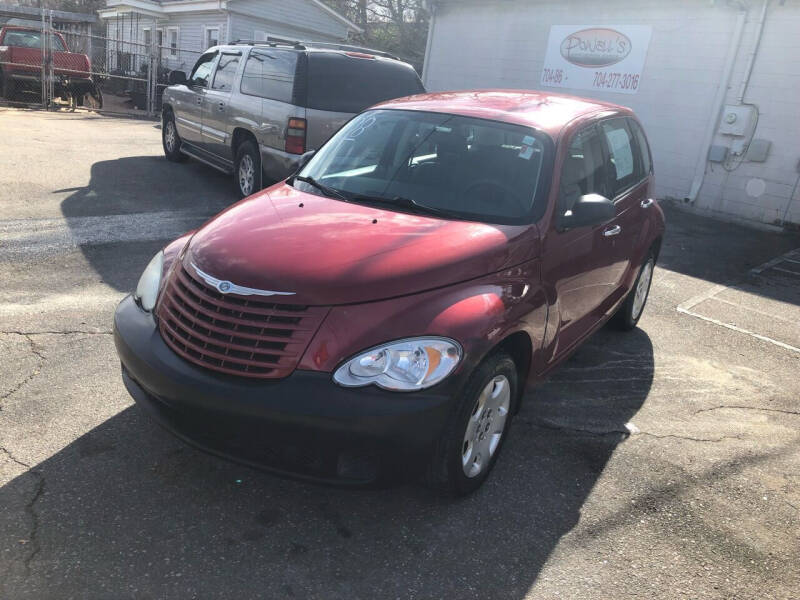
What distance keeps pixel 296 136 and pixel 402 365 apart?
552 centimetres

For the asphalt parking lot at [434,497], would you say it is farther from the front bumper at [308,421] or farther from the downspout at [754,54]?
the downspout at [754,54]

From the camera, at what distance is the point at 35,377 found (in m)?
3.88

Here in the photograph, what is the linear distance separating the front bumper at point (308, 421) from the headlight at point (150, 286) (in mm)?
495

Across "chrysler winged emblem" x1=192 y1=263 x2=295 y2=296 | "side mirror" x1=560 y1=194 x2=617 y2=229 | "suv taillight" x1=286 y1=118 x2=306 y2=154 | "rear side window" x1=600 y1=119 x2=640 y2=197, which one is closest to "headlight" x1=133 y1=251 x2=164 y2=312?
"chrysler winged emblem" x1=192 y1=263 x2=295 y2=296

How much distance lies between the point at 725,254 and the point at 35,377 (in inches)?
331

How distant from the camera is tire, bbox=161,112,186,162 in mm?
10984


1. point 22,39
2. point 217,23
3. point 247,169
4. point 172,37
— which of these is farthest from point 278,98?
point 172,37

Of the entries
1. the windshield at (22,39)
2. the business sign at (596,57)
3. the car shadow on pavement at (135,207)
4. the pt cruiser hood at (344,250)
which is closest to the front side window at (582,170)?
the pt cruiser hood at (344,250)

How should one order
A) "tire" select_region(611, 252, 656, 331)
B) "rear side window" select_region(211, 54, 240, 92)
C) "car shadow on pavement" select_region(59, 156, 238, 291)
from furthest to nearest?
"rear side window" select_region(211, 54, 240, 92), "car shadow on pavement" select_region(59, 156, 238, 291), "tire" select_region(611, 252, 656, 331)

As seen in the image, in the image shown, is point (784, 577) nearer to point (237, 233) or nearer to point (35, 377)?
point (237, 233)

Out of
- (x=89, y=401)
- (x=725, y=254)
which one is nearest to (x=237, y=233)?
(x=89, y=401)

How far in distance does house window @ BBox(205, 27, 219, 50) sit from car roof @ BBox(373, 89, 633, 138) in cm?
2251

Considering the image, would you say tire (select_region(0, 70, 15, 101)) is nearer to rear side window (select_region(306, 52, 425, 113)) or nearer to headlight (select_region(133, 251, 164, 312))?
rear side window (select_region(306, 52, 425, 113))

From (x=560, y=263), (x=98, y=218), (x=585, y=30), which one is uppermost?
(x=585, y=30)
